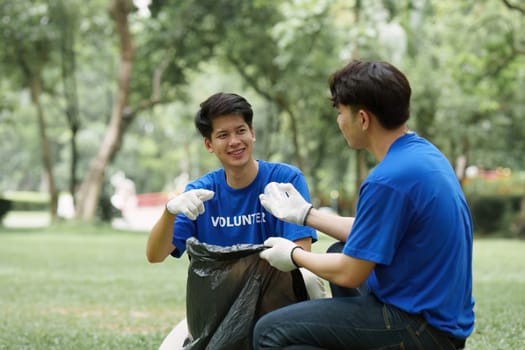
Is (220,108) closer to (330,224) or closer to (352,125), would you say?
(330,224)

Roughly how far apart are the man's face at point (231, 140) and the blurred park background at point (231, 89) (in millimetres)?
2066

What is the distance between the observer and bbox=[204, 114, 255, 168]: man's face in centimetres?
360

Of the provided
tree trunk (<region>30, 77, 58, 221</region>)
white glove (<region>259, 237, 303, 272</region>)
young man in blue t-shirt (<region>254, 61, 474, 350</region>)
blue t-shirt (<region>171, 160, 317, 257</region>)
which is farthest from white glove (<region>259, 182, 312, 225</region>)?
tree trunk (<region>30, 77, 58, 221</region>)

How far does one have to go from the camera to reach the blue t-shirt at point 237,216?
11.6 feet

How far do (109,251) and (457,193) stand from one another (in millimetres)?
12750

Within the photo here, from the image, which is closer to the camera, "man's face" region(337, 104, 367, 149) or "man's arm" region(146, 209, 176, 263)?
"man's face" region(337, 104, 367, 149)

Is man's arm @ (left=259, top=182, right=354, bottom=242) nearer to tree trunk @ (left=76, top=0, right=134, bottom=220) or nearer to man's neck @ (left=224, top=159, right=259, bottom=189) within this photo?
man's neck @ (left=224, top=159, right=259, bottom=189)

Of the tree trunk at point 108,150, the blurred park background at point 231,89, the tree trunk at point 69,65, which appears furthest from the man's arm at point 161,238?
the tree trunk at point 69,65

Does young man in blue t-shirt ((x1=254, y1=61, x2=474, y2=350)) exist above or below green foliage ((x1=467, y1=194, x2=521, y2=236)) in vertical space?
above

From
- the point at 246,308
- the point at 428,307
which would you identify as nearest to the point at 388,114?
the point at 428,307

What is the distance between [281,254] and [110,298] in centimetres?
550

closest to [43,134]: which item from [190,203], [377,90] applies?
[190,203]

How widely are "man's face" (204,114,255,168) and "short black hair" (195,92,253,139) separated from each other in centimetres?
2

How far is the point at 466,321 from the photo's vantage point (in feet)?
8.68
